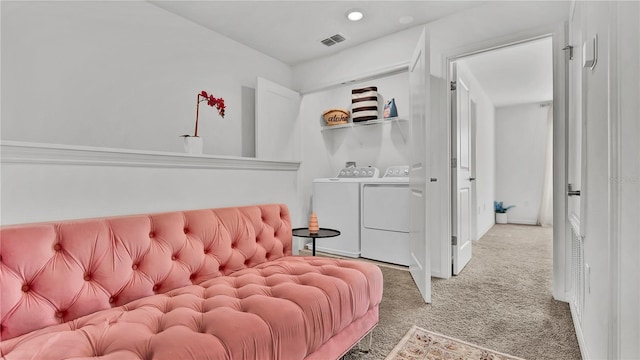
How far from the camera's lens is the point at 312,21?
2.69 metres

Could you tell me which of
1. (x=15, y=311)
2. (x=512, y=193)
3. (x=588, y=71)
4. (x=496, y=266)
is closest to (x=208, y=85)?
(x=15, y=311)

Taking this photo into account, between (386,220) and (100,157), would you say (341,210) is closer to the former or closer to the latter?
(386,220)

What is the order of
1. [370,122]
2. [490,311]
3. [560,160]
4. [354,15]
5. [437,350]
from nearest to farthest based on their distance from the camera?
[437,350] < [490,311] < [560,160] < [354,15] < [370,122]

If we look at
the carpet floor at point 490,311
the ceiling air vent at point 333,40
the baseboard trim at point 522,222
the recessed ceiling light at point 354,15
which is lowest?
the carpet floor at point 490,311

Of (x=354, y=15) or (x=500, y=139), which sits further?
(x=500, y=139)

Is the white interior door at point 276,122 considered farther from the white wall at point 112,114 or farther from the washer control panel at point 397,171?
→ the washer control panel at point 397,171

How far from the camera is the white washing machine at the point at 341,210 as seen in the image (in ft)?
11.5

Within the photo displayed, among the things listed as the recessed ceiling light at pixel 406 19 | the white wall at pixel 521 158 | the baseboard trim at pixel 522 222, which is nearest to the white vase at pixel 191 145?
the recessed ceiling light at pixel 406 19

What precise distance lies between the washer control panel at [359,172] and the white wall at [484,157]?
65.9 inches

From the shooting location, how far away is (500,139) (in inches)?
244

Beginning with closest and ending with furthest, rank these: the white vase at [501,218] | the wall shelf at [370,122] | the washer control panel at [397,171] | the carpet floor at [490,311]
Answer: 1. the carpet floor at [490,311]
2. the washer control panel at [397,171]
3. the wall shelf at [370,122]
4. the white vase at [501,218]

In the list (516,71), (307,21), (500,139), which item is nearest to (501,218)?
(500,139)

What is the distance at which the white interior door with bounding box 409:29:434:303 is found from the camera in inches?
86.2

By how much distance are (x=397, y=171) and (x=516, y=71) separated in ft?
7.49
